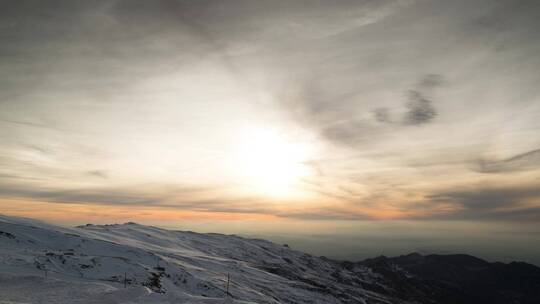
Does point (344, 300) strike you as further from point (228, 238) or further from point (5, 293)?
point (5, 293)

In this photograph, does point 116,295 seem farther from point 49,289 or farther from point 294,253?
point 294,253

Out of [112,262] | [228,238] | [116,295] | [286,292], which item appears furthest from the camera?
[228,238]

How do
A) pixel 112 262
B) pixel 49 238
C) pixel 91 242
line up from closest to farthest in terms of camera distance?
pixel 112 262, pixel 49 238, pixel 91 242

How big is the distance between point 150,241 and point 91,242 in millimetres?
43278

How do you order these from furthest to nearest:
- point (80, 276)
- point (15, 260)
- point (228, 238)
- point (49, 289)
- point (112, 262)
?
point (228, 238)
point (112, 262)
point (80, 276)
point (15, 260)
point (49, 289)

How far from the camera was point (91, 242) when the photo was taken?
63.8 metres

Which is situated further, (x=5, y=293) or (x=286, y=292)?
(x=286, y=292)

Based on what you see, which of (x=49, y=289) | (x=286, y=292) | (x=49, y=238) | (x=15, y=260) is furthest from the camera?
(x=286, y=292)

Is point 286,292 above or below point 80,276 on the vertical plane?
below

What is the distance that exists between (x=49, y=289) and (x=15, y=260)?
1738 cm

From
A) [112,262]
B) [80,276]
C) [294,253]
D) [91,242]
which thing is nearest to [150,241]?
[91,242]

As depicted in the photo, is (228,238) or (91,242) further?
(228,238)

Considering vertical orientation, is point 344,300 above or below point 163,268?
below

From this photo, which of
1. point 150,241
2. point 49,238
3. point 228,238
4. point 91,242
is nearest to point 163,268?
point 91,242
